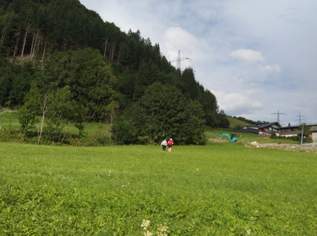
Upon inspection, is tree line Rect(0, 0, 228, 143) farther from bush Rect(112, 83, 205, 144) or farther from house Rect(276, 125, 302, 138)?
house Rect(276, 125, 302, 138)

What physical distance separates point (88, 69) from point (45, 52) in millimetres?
48413

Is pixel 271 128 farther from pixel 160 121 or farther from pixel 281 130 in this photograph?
pixel 160 121

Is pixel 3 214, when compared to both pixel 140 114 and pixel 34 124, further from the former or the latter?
pixel 140 114

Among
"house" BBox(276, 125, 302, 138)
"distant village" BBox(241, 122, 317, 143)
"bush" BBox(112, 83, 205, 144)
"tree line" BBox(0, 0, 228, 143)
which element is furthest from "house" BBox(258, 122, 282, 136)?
"bush" BBox(112, 83, 205, 144)

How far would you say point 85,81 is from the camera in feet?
287

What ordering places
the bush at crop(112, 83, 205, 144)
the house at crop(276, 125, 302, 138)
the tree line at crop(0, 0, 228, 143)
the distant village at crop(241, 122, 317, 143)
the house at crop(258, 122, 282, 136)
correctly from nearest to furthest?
the tree line at crop(0, 0, 228, 143) < the bush at crop(112, 83, 205, 144) < the distant village at crop(241, 122, 317, 143) < the house at crop(276, 125, 302, 138) < the house at crop(258, 122, 282, 136)

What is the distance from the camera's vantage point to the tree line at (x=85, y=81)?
61906mm

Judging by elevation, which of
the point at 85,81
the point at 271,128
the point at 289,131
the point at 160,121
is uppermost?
the point at 85,81

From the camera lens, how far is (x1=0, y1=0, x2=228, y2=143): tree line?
2437 inches

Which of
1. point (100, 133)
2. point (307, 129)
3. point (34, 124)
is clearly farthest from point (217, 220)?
point (307, 129)

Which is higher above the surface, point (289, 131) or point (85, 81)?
point (85, 81)

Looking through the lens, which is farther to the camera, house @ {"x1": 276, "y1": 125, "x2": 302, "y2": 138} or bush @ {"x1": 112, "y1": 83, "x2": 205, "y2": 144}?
house @ {"x1": 276, "y1": 125, "x2": 302, "y2": 138}

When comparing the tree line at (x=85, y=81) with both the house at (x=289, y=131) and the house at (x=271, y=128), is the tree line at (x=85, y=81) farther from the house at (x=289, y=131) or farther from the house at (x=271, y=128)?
the house at (x=289, y=131)

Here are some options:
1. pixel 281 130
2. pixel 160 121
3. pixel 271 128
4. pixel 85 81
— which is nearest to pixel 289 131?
pixel 281 130
